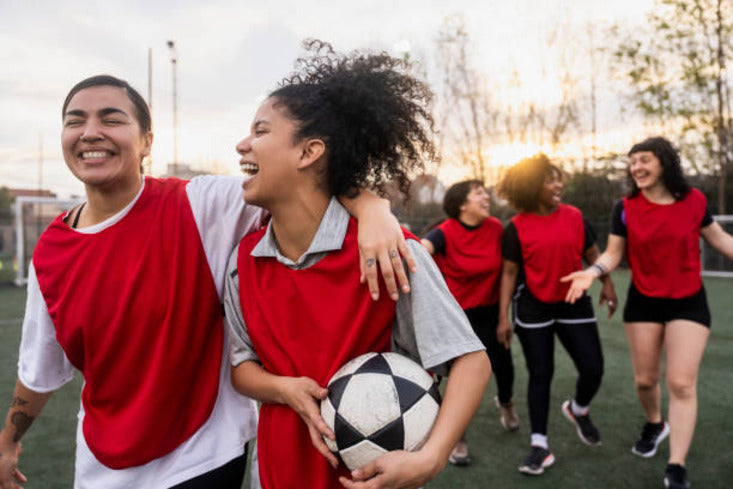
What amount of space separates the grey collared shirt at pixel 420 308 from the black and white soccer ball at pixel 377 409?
0.09 meters

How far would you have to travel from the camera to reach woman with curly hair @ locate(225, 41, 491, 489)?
1.68 m

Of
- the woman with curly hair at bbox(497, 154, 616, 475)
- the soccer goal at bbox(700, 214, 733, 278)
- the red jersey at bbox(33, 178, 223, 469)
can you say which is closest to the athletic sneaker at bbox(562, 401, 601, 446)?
the woman with curly hair at bbox(497, 154, 616, 475)

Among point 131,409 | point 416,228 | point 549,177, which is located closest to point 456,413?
point 131,409

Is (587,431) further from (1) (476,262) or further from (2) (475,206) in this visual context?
(2) (475,206)

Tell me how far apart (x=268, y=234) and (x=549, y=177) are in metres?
3.13

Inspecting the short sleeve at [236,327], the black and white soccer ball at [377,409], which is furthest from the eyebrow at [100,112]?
the black and white soccer ball at [377,409]

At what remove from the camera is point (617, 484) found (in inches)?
154

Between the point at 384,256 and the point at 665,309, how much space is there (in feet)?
10.4

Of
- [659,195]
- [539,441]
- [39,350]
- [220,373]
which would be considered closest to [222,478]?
[220,373]

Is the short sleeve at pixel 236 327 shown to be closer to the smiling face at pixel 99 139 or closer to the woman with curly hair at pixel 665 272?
the smiling face at pixel 99 139

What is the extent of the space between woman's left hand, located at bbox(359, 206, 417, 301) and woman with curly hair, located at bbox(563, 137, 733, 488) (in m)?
2.41

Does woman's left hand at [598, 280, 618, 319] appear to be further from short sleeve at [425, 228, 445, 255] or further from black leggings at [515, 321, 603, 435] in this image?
short sleeve at [425, 228, 445, 255]

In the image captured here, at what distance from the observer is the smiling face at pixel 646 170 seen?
13.4 feet

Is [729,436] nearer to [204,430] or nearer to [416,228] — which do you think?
[204,430]
